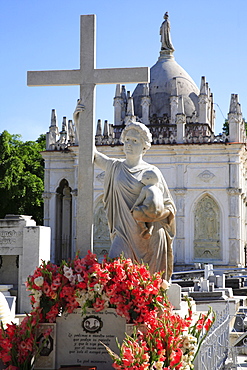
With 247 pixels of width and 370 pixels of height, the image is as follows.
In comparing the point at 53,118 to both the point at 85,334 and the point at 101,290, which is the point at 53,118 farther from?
the point at 101,290

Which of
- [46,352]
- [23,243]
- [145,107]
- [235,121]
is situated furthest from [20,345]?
[145,107]

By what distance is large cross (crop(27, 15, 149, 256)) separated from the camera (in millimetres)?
7566

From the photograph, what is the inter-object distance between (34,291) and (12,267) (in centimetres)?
1034

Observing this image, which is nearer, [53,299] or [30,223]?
[53,299]

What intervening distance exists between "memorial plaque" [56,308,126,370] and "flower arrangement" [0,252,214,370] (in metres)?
0.10

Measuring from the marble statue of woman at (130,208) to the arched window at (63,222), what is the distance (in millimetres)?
29079

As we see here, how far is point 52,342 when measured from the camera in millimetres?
5949

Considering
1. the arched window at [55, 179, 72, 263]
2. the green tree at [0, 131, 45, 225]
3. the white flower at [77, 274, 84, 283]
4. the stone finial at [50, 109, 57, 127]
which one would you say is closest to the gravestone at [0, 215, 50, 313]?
the white flower at [77, 274, 84, 283]

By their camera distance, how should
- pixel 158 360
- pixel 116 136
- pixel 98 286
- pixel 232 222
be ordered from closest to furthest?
pixel 158 360, pixel 98 286, pixel 232 222, pixel 116 136

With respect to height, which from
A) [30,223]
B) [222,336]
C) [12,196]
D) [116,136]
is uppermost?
[116,136]

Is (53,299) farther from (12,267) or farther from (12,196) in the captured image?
(12,196)

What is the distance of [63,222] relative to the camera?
3822 centimetres

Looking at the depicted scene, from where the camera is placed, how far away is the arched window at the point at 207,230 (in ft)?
111

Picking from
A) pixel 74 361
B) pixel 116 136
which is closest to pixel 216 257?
pixel 116 136
